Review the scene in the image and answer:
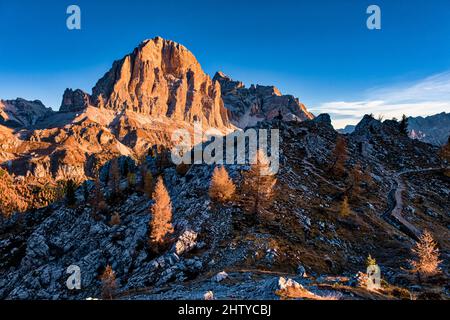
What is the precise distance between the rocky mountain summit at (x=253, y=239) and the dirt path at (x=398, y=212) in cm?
37

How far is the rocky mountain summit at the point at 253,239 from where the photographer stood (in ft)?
93.6

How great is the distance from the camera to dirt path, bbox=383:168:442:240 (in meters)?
48.9

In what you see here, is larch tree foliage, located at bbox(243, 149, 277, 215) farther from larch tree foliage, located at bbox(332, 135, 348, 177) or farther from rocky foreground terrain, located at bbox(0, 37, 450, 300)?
larch tree foliage, located at bbox(332, 135, 348, 177)

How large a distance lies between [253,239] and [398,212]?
38929 mm

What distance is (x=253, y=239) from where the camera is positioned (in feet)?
125

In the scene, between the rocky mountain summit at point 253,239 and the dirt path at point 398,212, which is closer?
the rocky mountain summit at point 253,239

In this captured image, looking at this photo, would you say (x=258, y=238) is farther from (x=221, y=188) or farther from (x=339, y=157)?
(x=339, y=157)

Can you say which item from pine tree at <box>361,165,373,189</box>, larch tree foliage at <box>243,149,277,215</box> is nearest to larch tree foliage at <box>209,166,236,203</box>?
larch tree foliage at <box>243,149,277,215</box>

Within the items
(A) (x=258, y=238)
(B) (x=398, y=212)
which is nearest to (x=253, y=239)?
(A) (x=258, y=238)

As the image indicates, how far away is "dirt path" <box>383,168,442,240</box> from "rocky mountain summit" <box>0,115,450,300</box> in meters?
0.37

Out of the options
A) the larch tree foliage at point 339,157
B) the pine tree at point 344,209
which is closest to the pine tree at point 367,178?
the larch tree foliage at point 339,157

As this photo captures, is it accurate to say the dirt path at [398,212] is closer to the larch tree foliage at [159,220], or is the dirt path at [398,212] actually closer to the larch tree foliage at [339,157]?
the larch tree foliage at [339,157]

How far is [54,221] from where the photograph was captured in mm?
A: 78562
